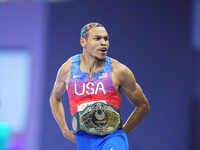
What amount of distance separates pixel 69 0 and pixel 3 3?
925 millimetres

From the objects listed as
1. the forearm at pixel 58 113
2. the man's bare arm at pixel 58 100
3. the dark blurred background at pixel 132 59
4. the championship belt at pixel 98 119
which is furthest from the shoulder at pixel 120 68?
the dark blurred background at pixel 132 59

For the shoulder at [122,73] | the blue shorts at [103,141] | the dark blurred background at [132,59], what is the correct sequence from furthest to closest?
1. the dark blurred background at [132,59]
2. the shoulder at [122,73]
3. the blue shorts at [103,141]

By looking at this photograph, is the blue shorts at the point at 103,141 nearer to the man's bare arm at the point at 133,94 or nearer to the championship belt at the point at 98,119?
the championship belt at the point at 98,119

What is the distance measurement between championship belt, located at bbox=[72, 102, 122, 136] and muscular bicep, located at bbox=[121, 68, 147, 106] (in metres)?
0.21

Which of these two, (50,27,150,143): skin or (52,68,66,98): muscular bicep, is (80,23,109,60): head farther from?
(52,68,66,98): muscular bicep

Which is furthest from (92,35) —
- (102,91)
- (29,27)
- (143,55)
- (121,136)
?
(29,27)

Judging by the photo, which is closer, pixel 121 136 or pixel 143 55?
pixel 121 136

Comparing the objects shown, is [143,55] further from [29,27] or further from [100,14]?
[29,27]

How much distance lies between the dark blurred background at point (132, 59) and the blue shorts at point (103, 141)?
2.39 m

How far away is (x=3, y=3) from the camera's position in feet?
19.6

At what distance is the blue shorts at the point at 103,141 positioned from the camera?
3100 millimetres

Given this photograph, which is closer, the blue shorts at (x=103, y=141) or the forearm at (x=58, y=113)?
the blue shorts at (x=103, y=141)

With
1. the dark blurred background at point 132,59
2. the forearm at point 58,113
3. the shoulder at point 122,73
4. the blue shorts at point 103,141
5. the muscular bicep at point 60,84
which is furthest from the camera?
the dark blurred background at point 132,59

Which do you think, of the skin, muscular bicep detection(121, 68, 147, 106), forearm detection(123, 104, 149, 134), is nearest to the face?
the skin
